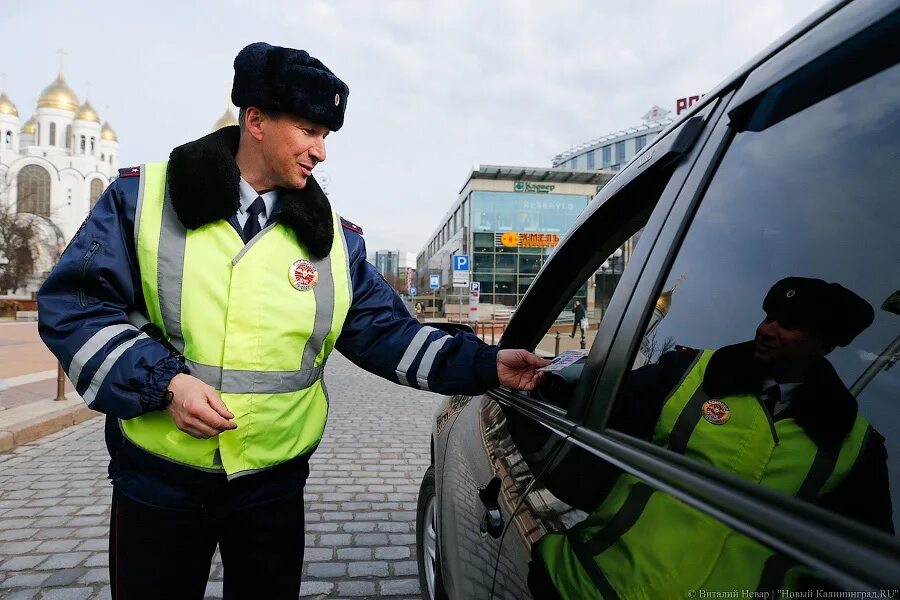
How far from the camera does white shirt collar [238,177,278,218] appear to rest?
180 centimetres

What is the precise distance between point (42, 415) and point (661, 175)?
24.5 feet

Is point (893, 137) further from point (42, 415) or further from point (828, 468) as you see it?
point (42, 415)

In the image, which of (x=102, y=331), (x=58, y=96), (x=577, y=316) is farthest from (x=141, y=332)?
(x=58, y=96)

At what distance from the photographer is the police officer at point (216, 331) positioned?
4.96ft

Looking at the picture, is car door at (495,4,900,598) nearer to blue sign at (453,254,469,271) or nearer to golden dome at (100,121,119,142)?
blue sign at (453,254,469,271)

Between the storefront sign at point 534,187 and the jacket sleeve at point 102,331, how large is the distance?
173 feet

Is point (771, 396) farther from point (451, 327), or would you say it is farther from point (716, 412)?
point (451, 327)

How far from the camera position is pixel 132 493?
1600mm

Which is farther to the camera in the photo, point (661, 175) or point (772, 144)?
point (661, 175)

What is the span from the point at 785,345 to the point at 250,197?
146 centimetres

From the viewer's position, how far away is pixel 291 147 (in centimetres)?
179

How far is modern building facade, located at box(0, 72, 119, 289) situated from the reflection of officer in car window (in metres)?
94.8

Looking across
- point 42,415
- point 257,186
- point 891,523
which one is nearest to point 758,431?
point 891,523

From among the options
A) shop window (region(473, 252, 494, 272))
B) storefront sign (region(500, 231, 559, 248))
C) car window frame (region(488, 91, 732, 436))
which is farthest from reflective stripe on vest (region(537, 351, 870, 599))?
shop window (region(473, 252, 494, 272))
